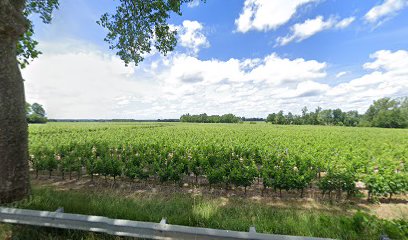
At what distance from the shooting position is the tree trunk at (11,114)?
4457 mm

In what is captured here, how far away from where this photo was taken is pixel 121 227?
9.57ft

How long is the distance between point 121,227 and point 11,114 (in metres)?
3.81

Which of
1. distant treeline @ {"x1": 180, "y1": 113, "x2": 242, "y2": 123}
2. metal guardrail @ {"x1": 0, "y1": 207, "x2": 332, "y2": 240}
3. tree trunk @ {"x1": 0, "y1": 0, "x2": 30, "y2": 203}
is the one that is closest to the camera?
metal guardrail @ {"x1": 0, "y1": 207, "x2": 332, "y2": 240}

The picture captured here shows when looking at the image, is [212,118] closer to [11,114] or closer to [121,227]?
[11,114]

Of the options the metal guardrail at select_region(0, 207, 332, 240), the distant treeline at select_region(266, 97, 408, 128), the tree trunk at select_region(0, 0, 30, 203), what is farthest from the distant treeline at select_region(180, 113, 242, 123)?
the metal guardrail at select_region(0, 207, 332, 240)

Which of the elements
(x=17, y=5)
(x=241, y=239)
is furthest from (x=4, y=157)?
(x=241, y=239)

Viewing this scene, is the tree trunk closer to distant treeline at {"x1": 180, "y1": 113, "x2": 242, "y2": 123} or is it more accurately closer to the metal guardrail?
the metal guardrail

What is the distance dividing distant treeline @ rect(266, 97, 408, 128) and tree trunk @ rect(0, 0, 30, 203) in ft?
367

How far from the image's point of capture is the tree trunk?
4.46m

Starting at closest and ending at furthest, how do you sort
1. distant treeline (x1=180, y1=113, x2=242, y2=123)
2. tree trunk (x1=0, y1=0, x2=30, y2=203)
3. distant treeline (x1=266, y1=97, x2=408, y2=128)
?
tree trunk (x1=0, y1=0, x2=30, y2=203)
distant treeline (x1=266, y1=97, x2=408, y2=128)
distant treeline (x1=180, y1=113, x2=242, y2=123)

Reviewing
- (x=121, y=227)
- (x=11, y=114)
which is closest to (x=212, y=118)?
(x=11, y=114)

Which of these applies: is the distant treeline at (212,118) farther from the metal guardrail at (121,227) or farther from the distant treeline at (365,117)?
the metal guardrail at (121,227)

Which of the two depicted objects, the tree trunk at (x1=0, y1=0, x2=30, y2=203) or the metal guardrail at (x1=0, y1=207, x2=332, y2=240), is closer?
the metal guardrail at (x1=0, y1=207, x2=332, y2=240)

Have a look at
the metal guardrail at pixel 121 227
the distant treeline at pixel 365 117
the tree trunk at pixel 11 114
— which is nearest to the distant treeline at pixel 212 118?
the distant treeline at pixel 365 117
